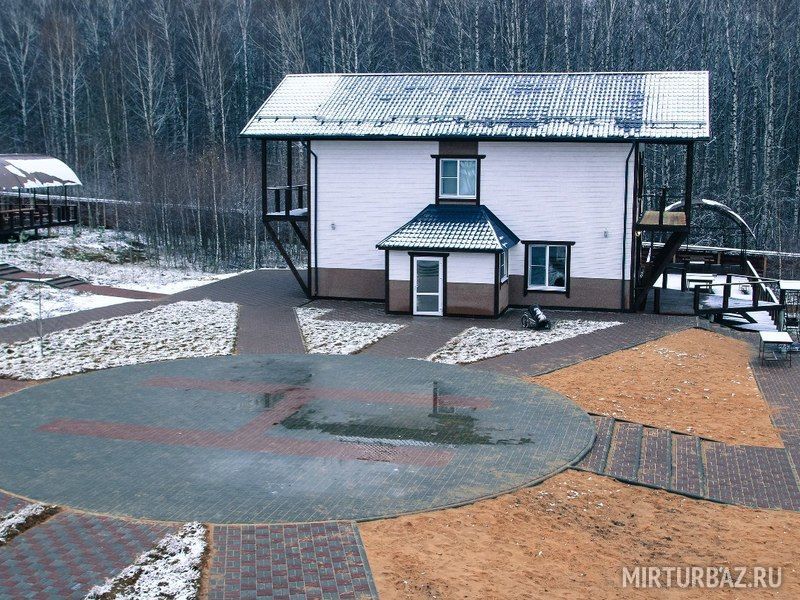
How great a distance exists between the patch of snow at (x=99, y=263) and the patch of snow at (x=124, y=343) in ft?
18.6

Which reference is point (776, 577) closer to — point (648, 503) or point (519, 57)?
point (648, 503)

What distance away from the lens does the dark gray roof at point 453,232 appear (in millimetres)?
25016

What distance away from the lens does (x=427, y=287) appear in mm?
25828

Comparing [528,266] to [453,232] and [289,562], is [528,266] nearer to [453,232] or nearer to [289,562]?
[453,232]

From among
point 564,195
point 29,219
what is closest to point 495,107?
point 564,195

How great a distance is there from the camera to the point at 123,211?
46.4 meters

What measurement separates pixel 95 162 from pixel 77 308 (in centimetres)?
2856

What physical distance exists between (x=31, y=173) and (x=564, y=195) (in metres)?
21.3

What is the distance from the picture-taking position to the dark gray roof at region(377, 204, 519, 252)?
25016 mm

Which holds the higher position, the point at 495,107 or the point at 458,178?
→ the point at 495,107

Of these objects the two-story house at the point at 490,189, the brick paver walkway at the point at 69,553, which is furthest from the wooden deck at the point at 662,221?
the brick paver walkway at the point at 69,553

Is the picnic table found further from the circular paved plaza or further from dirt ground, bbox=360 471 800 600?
dirt ground, bbox=360 471 800 600

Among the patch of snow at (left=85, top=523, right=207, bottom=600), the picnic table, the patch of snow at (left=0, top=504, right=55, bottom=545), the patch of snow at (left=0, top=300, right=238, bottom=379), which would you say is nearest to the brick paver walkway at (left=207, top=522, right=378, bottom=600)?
the patch of snow at (left=85, top=523, right=207, bottom=600)

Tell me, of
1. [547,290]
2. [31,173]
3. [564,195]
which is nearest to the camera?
[564,195]
